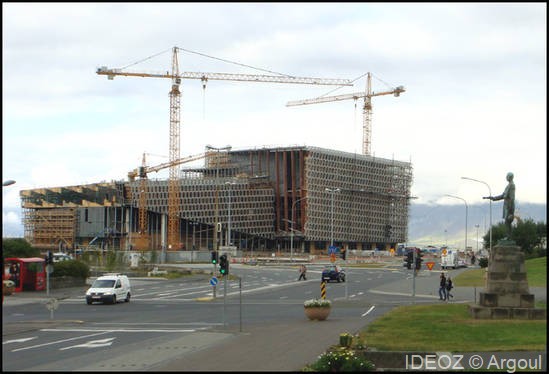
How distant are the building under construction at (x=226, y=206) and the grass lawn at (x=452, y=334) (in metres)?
116

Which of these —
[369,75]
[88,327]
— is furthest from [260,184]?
[88,327]

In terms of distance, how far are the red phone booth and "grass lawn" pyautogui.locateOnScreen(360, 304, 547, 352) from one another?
35766 mm

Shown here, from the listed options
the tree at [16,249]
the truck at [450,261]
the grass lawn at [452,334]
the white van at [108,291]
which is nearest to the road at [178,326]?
the white van at [108,291]

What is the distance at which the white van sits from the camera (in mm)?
50453

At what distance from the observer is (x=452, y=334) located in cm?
2686

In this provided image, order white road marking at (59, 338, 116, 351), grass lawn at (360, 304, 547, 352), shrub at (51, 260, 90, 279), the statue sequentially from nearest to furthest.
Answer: grass lawn at (360, 304, 547, 352)
white road marking at (59, 338, 116, 351)
the statue
shrub at (51, 260, 90, 279)

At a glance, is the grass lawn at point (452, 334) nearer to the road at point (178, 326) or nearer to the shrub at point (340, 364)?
the road at point (178, 326)

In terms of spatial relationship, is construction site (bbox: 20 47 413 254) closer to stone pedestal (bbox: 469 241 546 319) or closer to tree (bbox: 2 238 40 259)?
tree (bbox: 2 238 40 259)

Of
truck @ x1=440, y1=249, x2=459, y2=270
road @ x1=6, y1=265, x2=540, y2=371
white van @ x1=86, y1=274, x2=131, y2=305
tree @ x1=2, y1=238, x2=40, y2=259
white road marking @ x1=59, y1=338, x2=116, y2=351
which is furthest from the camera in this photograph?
truck @ x1=440, y1=249, x2=459, y2=270

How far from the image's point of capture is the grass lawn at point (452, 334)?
77.3ft

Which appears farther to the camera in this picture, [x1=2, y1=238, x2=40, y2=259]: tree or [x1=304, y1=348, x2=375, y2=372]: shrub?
[x1=2, y1=238, x2=40, y2=259]: tree

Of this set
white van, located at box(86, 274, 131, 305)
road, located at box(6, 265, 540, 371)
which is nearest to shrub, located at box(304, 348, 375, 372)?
road, located at box(6, 265, 540, 371)

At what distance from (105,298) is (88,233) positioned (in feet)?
370

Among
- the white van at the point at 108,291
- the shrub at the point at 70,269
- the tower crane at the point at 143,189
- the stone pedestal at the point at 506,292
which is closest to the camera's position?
the stone pedestal at the point at 506,292
